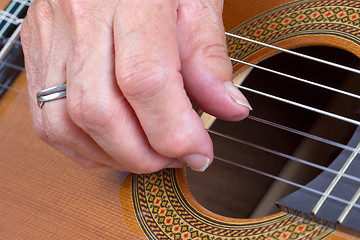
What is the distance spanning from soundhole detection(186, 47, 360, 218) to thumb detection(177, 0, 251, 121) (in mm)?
273

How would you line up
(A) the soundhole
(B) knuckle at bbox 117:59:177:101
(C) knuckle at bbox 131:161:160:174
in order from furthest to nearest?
1. (A) the soundhole
2. (C) knuckle at bbox 131:161:160:174
3. (B) knuckle at bbox 117:59:177:101

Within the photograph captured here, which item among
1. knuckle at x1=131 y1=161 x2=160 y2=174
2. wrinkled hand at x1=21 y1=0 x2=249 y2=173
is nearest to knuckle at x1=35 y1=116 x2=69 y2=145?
wrinkled hand at x1=21 y1=0 x2=249 y2=173

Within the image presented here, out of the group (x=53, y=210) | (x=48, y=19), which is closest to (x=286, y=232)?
(x=53, y=210)

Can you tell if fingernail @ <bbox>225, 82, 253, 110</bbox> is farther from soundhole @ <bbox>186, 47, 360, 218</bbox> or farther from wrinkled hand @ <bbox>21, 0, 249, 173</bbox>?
soundhole @ <bbox>186, 47, 360, 218</bbox>

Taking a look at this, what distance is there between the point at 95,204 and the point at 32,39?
0.98 ft

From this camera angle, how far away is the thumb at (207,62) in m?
0.63

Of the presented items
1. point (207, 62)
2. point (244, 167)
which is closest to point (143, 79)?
point (207, 62)

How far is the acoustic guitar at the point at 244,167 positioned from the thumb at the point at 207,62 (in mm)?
139

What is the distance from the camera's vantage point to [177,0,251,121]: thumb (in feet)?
2.08

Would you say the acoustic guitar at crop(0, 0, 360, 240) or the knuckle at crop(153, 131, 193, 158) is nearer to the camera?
the knuckle at crop(153, 131, 193, 158)

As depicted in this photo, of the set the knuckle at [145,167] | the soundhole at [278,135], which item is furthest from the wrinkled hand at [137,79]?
the soundhole at [278,135]

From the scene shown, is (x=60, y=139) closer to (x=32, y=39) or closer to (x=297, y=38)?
(x=32, y=39)

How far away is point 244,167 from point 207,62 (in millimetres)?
238

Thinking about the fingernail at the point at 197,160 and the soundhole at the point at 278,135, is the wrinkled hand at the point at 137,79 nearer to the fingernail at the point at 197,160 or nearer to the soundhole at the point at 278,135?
the fingernail at the point at 197,160
